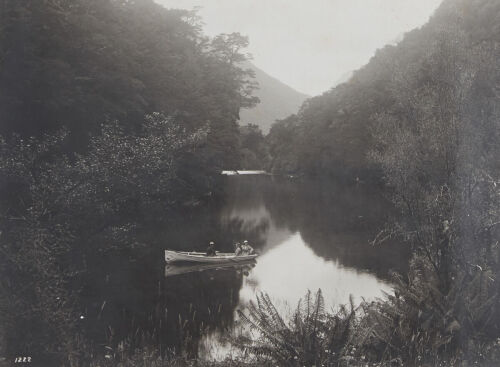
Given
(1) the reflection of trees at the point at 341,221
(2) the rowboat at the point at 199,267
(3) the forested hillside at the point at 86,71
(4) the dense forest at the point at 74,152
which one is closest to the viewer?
(4) the dense forest at the point at 74,152

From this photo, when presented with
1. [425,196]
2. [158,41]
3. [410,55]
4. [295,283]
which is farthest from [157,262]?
[410,55]

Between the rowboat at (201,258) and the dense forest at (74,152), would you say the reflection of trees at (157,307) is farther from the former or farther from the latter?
the dense forest at (74,152)

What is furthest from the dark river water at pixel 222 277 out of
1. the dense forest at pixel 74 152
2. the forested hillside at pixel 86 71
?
the forested hillside at pixel 86 71

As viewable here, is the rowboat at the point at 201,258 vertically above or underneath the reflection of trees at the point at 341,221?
underneath

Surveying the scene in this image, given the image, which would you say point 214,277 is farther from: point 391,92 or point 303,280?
point 391,92

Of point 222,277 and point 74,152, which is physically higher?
point 74,152

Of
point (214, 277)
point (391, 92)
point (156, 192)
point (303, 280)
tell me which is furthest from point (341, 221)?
point (156, 192)
